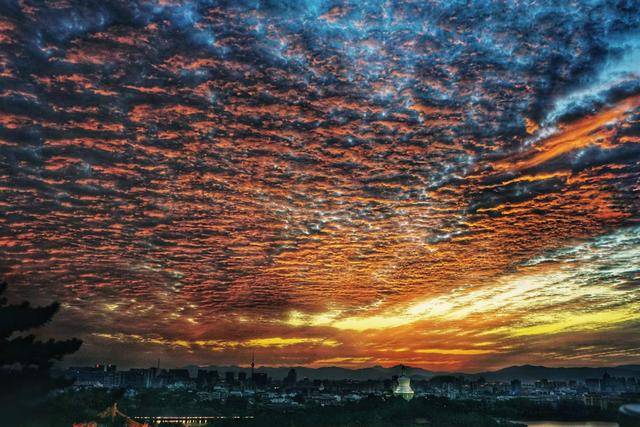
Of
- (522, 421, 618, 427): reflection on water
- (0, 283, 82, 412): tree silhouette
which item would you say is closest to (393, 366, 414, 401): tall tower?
(522, 421, 618, 427): reflection on water

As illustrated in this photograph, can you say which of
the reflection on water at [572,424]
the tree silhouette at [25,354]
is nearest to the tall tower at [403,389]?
the reflection on water at [572,424]

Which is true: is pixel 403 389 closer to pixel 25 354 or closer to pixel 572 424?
pixel 572 424

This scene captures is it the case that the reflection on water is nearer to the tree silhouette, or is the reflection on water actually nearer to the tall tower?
the tall tower

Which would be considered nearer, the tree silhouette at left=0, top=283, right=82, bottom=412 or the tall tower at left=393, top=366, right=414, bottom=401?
the tree silhouette at left=0, top=283, right=82, bottom=412

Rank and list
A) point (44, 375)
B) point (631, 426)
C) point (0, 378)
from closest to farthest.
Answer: point (0, 378)
point (44, 375)
point (631, 426)

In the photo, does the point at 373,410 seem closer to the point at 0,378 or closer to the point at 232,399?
the point at 232,399

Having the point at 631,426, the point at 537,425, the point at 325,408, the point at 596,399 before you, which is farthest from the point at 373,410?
the point at 596,399

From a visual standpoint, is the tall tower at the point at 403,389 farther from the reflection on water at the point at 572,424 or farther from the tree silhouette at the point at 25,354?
the tree silhouette at the point at 25,354

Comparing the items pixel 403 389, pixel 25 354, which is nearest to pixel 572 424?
pixel 403 389
